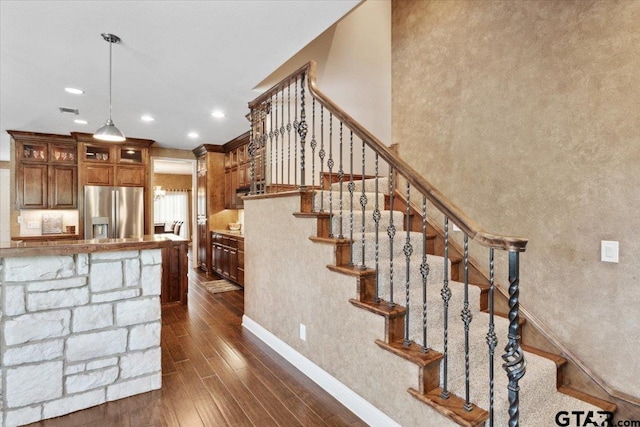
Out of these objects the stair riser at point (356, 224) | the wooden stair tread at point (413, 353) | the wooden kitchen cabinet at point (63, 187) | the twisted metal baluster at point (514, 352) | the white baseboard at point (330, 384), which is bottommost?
the white baseboard at point (330, 384)

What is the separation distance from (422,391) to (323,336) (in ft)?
3.02

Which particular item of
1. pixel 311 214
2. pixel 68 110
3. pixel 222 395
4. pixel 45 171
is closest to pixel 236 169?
pixel 68 110

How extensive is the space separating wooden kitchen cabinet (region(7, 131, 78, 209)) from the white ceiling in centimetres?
114

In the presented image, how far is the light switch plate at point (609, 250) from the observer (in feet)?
6.81

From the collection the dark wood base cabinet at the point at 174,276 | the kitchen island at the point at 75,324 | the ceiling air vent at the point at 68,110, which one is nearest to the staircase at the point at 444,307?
the kitchen island at the point at 75,324

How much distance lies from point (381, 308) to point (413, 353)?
31 centimetres

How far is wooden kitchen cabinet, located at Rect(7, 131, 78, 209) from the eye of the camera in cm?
547

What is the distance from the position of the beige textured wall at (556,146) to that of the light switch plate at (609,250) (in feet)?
0.09

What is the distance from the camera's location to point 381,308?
2.07 m

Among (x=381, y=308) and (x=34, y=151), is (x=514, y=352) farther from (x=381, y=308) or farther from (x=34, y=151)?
(x=34, y=151)

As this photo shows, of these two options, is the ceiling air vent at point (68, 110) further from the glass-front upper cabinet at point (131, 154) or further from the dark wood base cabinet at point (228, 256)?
the dark wood base cabinet at point (228, 256)

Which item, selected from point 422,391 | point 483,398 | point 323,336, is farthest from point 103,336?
point 483,398

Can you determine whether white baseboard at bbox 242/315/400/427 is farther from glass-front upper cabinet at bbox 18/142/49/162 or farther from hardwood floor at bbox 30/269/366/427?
glass-front upper cabinet at bbox 18/142/49/162

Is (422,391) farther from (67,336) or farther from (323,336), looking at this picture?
(67,336)
